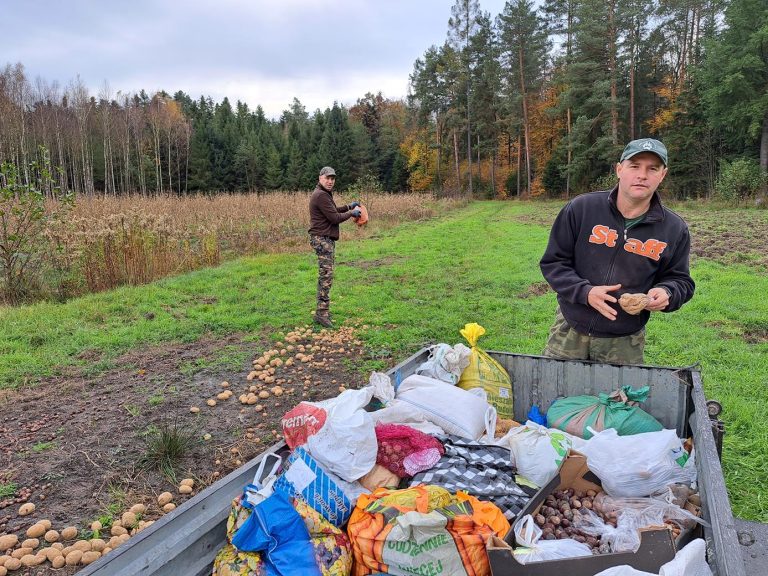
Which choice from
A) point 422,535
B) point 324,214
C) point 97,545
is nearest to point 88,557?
point 97,545

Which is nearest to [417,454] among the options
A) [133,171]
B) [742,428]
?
[742,428]

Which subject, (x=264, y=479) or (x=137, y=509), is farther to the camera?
(x=137, y=509)

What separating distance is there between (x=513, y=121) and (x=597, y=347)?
1655 inches

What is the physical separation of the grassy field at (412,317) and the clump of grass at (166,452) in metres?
2.44

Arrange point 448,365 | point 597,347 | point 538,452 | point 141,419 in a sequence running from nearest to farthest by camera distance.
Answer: point 538,452 → point 597,347 → point 448,365 → point 141,419

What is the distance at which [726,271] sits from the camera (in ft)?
31.8

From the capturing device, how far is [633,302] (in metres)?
2.81

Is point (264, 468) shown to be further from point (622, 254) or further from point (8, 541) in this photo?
point (622, 254)

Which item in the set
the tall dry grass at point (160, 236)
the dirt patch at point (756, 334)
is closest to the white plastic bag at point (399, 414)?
the dirt patch at point (756, 334)

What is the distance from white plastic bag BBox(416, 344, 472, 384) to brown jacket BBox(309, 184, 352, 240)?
3.71m

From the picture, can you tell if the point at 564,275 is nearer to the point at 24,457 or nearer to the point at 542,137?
the point at 24,457

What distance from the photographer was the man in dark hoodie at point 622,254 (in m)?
2.84

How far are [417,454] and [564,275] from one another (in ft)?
4.51

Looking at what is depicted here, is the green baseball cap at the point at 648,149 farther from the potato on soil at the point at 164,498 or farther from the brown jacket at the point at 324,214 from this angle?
the brown jacket at the point at 324,214
